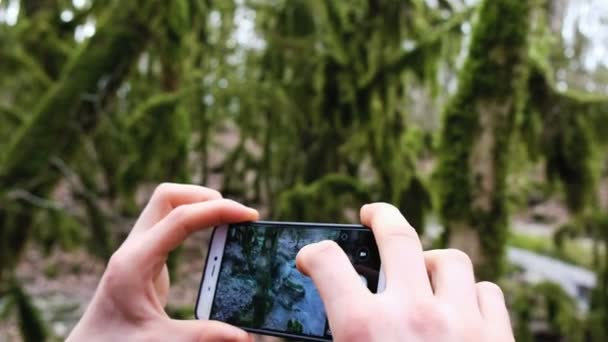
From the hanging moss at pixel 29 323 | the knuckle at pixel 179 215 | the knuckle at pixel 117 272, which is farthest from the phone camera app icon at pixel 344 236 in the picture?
the hanging moss at pixel 29 323

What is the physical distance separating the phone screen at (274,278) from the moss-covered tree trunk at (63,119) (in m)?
2.15

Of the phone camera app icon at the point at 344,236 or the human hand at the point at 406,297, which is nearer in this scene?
the human hand at the point at 406,297

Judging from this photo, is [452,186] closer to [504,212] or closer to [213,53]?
[504,212]

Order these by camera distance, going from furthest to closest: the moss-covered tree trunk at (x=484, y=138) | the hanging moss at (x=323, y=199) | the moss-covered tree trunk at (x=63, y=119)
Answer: the hanging moss at (x=323, y=199)
the moss-covered tree trunk at (x=63, y=119)
the moss-covered tree trunk at (x=484, y=138)

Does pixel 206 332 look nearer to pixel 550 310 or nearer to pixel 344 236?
pixel 344 236

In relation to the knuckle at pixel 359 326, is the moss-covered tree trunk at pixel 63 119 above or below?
above

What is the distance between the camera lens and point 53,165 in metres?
2.97

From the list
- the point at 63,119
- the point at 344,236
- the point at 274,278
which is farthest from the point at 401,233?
the point at 63,119

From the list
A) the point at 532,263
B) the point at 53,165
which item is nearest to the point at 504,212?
the point at 53,165

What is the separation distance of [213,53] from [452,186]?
12.1 ft

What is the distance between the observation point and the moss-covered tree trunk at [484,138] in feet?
Answer: 7.89

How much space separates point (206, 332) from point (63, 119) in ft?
7.99

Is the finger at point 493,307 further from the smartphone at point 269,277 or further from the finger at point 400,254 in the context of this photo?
the smartphone at point 269,277

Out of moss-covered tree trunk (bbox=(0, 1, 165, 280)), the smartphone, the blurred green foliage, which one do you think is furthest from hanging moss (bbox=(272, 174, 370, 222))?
the smartphone
